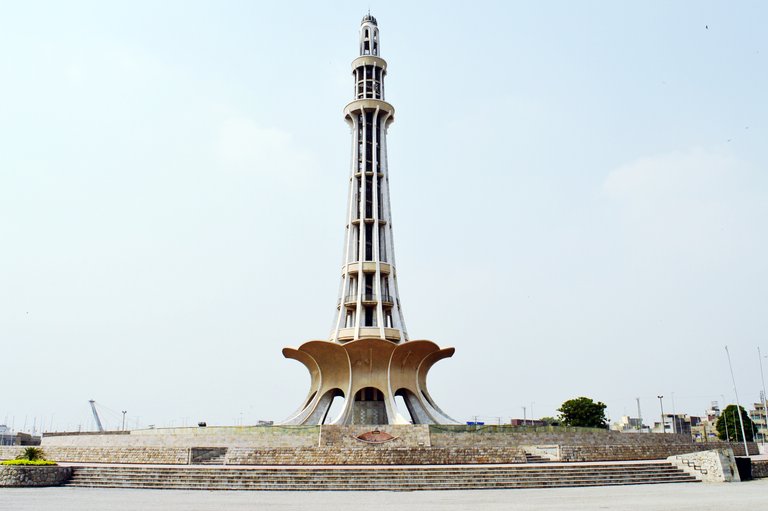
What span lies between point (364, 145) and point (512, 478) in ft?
83.8

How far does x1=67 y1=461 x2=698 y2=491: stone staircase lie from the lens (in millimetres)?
15664

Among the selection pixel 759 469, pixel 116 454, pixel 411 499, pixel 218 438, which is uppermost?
pixel 218 438

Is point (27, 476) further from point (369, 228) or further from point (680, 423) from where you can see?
point (680, 423)

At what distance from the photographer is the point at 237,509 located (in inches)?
443

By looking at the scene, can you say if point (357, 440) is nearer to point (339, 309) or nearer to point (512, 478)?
point (512, 478)

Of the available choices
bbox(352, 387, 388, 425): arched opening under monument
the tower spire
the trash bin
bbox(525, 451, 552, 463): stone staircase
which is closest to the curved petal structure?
bbox(352, 387, 388, 425): arched opening under monument

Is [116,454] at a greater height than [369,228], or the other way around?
[369,228]

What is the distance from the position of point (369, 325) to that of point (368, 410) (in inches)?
183

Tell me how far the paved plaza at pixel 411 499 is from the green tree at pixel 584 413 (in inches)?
1578

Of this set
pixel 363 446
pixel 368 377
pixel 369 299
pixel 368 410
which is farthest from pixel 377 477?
pixel 369 299

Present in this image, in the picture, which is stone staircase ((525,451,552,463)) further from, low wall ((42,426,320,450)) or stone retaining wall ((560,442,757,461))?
low wall ((42,426,320,450))

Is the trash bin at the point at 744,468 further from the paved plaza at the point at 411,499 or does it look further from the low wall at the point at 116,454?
the low wall at the point at 116,454

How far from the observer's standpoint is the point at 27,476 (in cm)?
1659

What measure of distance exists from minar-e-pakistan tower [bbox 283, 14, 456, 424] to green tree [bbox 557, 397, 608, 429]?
84.0 ft
